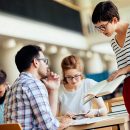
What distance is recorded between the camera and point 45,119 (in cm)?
213

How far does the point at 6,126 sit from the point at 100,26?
2.45ft

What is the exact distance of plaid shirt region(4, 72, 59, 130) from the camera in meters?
2.14

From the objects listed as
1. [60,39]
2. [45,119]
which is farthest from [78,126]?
[60,39]

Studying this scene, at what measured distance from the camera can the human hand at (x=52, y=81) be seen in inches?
102

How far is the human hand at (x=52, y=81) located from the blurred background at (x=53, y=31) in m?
3.75

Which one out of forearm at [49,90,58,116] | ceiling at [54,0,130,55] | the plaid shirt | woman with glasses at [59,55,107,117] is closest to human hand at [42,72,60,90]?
forearm at [49,90,58,116]

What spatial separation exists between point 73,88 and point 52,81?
2.29 ft

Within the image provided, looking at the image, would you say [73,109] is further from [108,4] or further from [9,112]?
[108,4]

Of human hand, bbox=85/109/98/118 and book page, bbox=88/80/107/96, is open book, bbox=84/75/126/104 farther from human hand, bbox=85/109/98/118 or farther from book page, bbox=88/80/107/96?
human hand, bbox=85/109/98/118

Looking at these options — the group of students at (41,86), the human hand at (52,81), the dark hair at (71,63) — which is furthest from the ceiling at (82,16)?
the group of students at (41,86)

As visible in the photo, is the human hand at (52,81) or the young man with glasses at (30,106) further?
the human hand at (52,81)

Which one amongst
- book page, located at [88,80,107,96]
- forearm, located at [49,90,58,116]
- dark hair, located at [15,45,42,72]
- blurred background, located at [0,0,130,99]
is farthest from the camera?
blurred background, located at [0,0,130,99]

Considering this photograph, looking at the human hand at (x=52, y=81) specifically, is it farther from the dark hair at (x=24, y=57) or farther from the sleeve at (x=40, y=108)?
the sleeve at (x=40, y=108)

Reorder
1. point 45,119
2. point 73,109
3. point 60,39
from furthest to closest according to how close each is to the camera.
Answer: point 60,39, point 73,109, point 45,119
